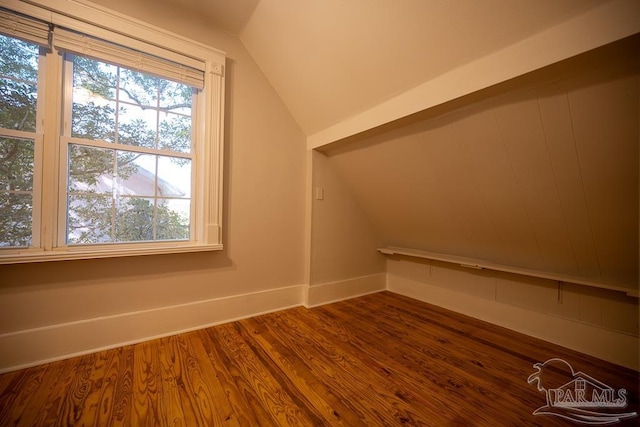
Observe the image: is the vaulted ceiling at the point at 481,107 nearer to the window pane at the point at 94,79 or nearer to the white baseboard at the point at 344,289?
the window pane at the point at 94,79

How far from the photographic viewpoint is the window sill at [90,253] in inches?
57.5

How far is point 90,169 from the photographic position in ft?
5.73

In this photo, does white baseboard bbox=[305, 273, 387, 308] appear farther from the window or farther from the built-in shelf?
the window

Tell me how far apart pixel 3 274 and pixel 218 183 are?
1.36 m

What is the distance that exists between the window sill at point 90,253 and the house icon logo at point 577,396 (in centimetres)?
240

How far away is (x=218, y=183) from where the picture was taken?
2.08 meters

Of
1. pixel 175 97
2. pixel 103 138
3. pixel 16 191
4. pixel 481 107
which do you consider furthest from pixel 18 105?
pixel 481 107

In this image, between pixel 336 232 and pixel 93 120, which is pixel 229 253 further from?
pixel 93 120

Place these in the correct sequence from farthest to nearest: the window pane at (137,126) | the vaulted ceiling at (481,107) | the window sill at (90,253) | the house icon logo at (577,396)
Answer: the window pane at (137,126)
the window sill at (90,253)
the house icon logo at (577,396)
the vaulted ceiling at (481,107)

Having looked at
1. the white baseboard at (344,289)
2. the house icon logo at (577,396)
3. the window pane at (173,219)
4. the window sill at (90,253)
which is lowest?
the house icon logo at (577,396)

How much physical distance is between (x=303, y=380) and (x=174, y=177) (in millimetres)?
1809

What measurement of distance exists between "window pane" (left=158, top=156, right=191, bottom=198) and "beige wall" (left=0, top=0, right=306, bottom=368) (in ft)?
1.09

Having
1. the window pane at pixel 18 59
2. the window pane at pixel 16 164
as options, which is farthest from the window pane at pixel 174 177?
the window pane at pixel 18 59

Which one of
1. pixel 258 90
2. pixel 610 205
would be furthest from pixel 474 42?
pixel 258 90
